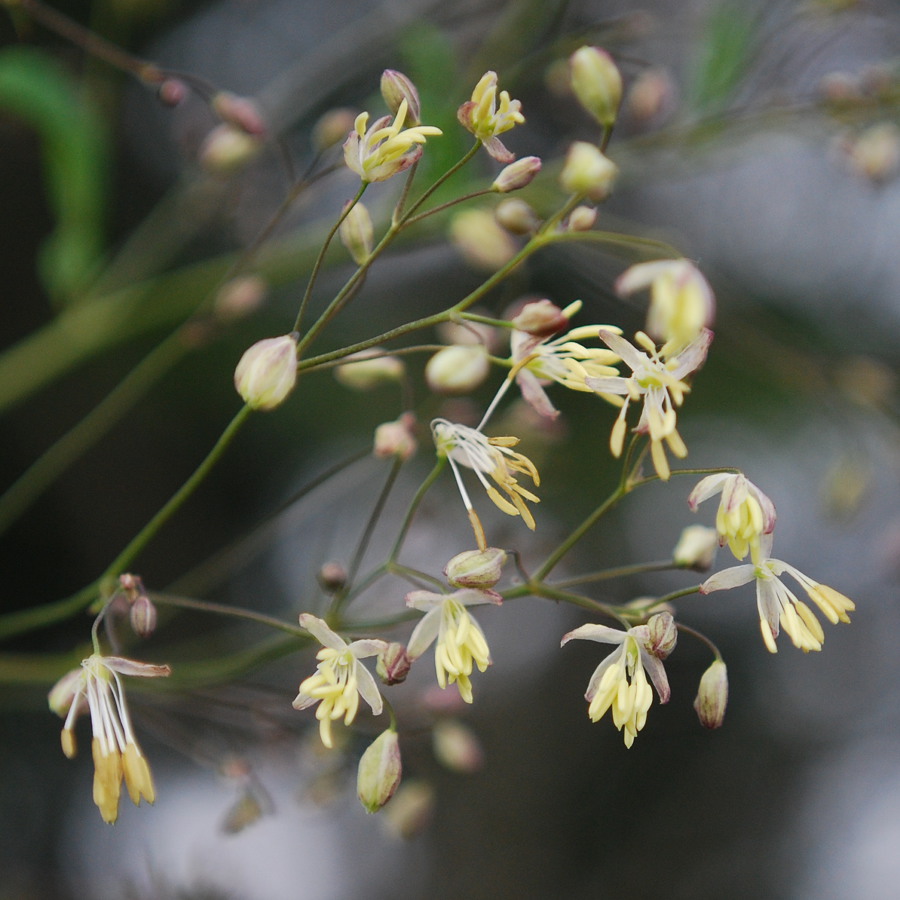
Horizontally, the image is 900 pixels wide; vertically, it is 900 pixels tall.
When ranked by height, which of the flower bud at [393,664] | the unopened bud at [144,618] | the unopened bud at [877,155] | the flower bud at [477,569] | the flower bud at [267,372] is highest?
the flower bud at [267,372]

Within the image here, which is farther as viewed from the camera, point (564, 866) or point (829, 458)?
point (564, 866)

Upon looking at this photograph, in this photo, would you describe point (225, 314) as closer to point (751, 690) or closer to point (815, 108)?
point (815, 108)

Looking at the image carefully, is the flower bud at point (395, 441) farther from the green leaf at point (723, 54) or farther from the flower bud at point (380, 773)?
the green leaf at point (723, 54)

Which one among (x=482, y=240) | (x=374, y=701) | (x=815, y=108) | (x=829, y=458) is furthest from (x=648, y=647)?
(x=829, y=458)

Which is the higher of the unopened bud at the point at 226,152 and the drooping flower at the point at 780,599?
the unopened bud at the point at 226,152

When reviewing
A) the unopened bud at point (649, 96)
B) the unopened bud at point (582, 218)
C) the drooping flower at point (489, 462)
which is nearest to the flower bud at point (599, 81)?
the unopened bud at point (582, 218)

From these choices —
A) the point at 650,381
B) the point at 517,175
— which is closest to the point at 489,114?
the point at 517,175

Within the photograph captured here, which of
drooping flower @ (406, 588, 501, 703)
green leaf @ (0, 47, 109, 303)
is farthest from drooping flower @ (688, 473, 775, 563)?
green leaf @ (0, 47, 109, 303)
